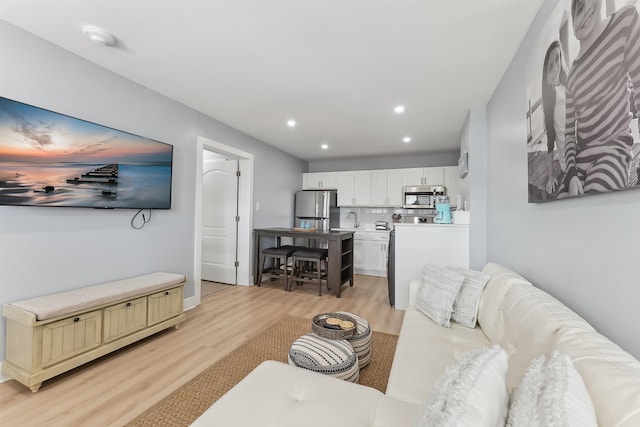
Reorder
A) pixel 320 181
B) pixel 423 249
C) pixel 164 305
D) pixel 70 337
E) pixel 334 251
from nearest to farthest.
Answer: pixel 70 337 → pixel 164 305 → pixel 423 249 → pixel 334 251 → pixel 320 181

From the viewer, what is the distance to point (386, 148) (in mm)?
5109

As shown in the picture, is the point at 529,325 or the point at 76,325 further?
the point at 76,325

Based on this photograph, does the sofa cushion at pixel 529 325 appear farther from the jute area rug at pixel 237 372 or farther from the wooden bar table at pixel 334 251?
the wooden bar table at pixel 334 251

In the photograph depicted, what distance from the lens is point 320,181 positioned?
238 inches

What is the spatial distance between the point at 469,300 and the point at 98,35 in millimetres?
3237

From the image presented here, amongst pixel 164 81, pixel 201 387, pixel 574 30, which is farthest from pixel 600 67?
pixel 164 81

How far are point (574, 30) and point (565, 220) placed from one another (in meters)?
0.86

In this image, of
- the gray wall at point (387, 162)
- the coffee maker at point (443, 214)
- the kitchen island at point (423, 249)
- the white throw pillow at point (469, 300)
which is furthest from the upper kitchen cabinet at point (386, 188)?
the white throw pillow at point (469, 300)

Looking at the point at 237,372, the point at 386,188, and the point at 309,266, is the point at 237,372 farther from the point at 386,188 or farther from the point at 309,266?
the point at 386,188

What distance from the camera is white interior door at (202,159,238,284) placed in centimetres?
445

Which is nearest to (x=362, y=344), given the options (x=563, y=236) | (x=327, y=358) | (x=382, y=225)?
(x=327, y=358)

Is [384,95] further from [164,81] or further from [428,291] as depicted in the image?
[164,81]

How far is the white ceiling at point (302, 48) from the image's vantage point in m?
1.69

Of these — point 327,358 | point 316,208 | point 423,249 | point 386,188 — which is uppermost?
point 386,188
